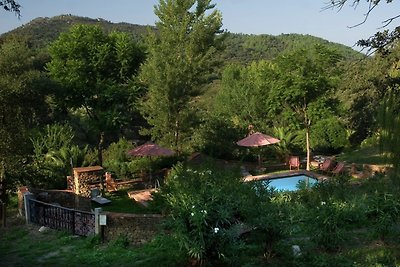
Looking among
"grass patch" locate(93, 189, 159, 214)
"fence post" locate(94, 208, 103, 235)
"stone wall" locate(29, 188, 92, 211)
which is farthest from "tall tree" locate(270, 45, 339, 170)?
"fence post" locate(94, 208, 103, 235)

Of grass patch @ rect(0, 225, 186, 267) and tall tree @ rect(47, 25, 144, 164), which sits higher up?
tall tree @ rect(47, 25, 144, 164)

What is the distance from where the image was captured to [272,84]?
82.3 ft

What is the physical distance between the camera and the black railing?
39.8ft

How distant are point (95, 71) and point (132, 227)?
1744cm

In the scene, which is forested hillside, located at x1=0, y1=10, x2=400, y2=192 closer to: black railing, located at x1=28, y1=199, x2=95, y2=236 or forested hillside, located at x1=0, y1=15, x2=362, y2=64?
black railing, located at x1=28, y1=199, x2=95, y2=236

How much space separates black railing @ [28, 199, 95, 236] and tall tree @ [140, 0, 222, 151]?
32.3 ft

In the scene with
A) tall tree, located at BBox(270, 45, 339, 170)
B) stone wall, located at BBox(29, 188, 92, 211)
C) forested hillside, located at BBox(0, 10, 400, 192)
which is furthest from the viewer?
tall tree, located at BBox(270, 45, 339, 170)

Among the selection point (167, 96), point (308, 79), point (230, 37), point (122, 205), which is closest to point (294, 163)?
point (308, 79)

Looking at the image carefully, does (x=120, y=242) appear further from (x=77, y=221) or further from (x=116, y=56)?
(x=116, y=56)

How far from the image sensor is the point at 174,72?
2189cm

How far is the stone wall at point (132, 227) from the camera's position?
11.4 m

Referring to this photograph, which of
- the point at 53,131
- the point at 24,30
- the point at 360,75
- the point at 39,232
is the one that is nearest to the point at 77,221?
the point at 39,232

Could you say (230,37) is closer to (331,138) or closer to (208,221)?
(331,138)

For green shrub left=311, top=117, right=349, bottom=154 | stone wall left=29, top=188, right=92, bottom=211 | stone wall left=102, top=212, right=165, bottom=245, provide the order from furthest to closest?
green shrub left=311, top=117, right=349, bottom=154
stone wall left=29, top=188, right=92, bottom=211
stone wall left=102, top=212, right=165, bottom=245
